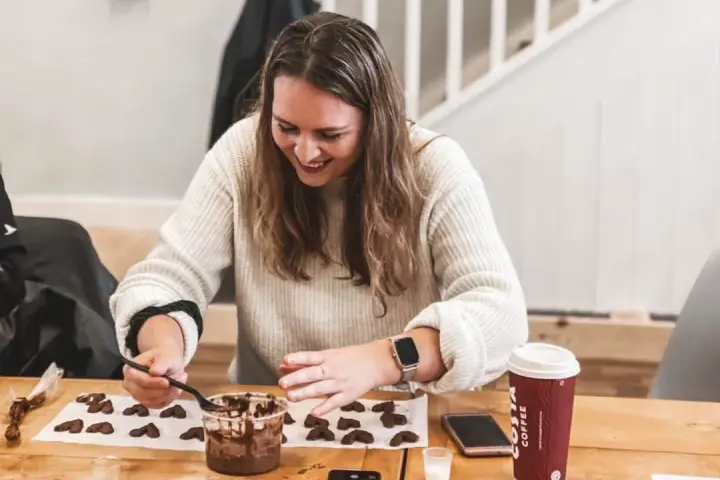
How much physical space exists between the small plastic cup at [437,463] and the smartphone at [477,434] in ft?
0.22

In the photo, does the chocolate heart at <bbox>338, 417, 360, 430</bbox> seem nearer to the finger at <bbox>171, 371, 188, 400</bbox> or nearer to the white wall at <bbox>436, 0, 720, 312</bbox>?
the finger at <bbox>171, 371, 188, 400</bbox>

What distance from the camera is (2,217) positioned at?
1.97 m

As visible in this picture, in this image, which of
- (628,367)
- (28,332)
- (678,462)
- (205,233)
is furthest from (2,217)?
(628,367)

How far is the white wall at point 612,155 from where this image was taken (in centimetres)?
257

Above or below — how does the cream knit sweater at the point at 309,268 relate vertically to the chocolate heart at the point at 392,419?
above

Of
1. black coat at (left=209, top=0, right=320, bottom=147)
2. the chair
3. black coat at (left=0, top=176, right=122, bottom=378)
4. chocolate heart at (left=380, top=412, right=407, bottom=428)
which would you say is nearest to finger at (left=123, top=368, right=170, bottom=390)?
chocolate heart at (left=380, top=412, right=407, bottom=428)

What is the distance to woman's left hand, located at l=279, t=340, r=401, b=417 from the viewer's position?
1.26 m

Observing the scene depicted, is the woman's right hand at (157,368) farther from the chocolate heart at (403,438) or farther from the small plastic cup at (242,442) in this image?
the chocolate heart at (403,438)

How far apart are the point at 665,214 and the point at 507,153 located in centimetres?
49

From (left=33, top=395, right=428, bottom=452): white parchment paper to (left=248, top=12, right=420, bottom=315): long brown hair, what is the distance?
311mm

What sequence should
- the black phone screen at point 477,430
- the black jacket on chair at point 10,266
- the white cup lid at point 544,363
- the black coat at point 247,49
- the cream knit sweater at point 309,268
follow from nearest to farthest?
the white cup lid at point 544,363 → the black phone screen at point 477,430 → the cream knit sweater at point 309,268 → the black jacket on chair at point 10,266 → the black coat at point 247,49

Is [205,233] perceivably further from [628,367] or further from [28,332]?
[628,367]

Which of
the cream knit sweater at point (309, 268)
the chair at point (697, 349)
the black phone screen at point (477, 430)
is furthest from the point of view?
the chair at point (697, 349)

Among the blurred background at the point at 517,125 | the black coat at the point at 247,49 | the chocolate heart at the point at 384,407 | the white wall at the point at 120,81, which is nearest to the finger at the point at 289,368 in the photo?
the chocolate heart at the point at 384,407
